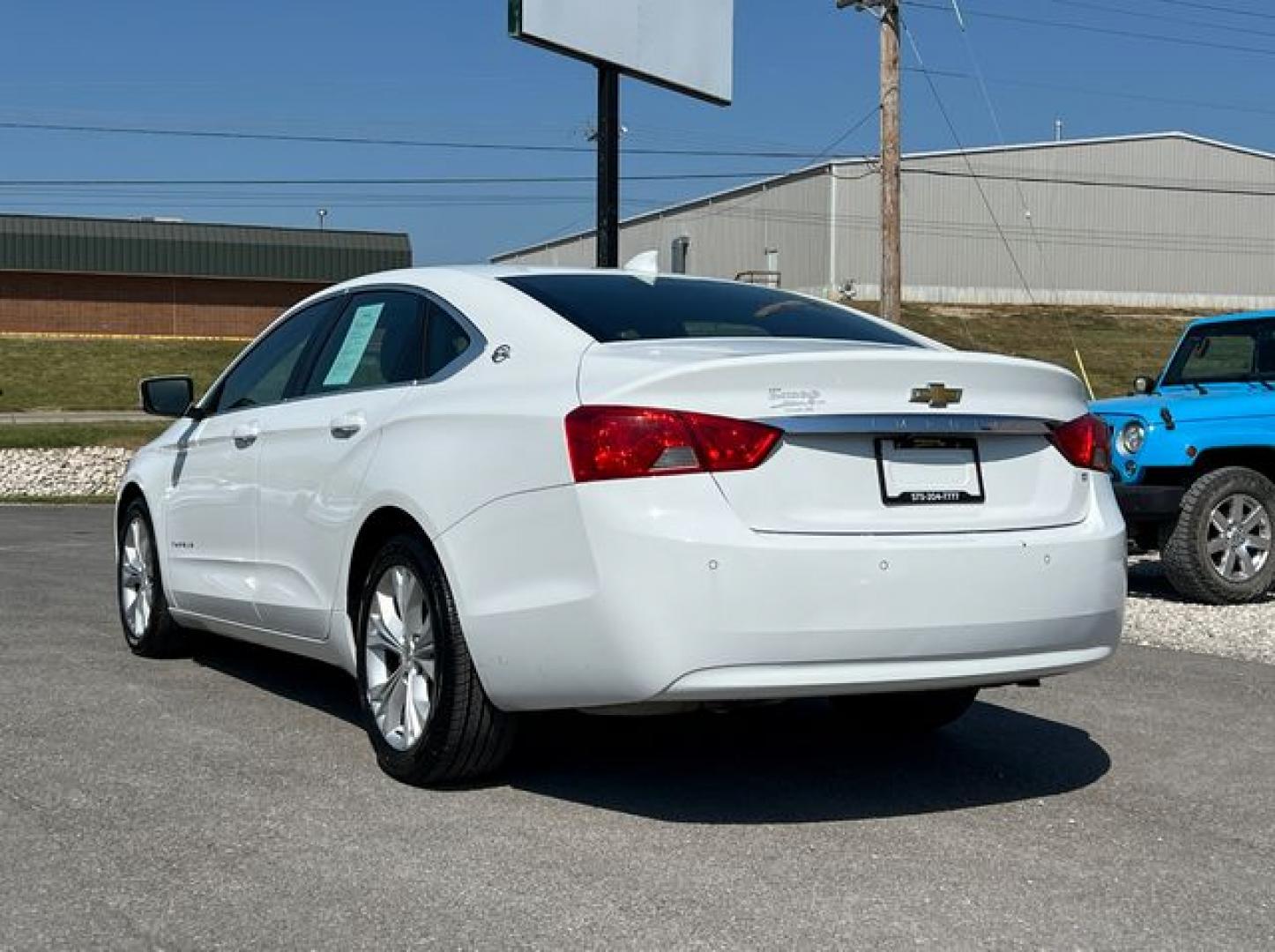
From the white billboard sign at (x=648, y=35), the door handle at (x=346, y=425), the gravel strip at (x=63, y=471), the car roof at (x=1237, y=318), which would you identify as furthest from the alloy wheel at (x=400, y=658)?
the gravel strip at (x=63, y=471)

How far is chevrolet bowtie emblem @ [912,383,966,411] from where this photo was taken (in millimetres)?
4625

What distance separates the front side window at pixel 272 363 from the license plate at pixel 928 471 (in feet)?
8.59

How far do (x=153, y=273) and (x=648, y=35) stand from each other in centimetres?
4195

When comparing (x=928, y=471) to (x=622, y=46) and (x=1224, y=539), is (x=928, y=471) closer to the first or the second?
(x=1224, y=539)

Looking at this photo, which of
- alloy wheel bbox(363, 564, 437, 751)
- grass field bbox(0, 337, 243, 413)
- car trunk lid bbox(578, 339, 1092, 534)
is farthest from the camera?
grass field bbox(0, 337, 243, 413)

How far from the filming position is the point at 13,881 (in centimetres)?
411

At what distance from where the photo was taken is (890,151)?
22156 millimetres

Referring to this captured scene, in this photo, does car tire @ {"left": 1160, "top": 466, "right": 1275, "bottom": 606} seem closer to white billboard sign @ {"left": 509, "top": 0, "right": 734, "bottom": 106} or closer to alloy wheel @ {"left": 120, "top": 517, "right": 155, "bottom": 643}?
alloy wheel @ {"left": 120, "top": 517, "right": 155, "bottom": 643}

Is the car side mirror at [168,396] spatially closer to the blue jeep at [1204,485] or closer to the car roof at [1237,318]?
the blue jeep at [1204,485]

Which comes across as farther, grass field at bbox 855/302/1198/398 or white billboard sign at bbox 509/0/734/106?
grass field at bbox 855/302/1198/398


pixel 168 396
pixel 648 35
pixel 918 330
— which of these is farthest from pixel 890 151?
pixel 918 330

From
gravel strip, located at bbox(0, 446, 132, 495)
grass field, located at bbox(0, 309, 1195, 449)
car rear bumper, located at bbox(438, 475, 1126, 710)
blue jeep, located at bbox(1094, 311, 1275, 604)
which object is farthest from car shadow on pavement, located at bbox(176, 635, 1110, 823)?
grass field, located at bbox(0, 309, 1195, 449)

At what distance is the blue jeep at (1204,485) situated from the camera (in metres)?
10.1

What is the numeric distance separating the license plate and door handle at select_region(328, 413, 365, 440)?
1.88m
